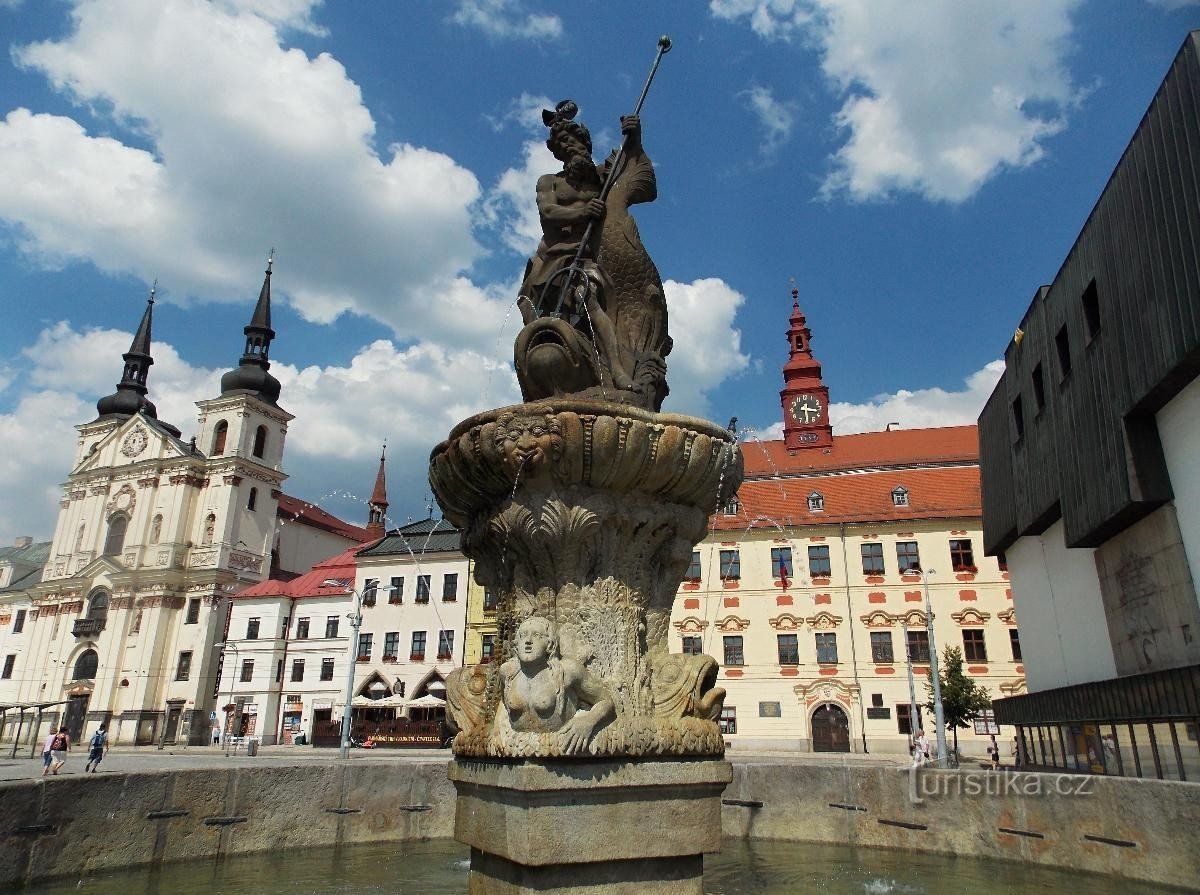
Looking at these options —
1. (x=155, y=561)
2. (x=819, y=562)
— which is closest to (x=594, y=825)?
Answer: (x=819, y=562)

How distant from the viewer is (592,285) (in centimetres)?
676

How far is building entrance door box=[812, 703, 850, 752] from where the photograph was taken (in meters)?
32.3

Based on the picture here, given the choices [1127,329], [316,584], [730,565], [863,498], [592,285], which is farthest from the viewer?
[316,584]

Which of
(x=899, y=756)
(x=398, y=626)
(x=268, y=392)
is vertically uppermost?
(x=268, y=392)

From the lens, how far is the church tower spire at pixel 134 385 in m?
65.0

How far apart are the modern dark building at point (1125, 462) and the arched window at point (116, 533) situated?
188 ft

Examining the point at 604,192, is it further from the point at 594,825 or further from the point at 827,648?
the point at 827,648

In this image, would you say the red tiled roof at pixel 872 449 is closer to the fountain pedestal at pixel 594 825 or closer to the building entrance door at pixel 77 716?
the fountain pedestal at pixel 594 825

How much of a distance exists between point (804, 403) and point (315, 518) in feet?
130

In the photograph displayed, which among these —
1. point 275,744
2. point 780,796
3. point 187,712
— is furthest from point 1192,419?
point 187,712

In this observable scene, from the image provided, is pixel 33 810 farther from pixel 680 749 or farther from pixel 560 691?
pixel 680 749

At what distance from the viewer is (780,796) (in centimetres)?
965

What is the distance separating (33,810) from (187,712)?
1861 inches

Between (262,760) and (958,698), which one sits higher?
(958,698)
